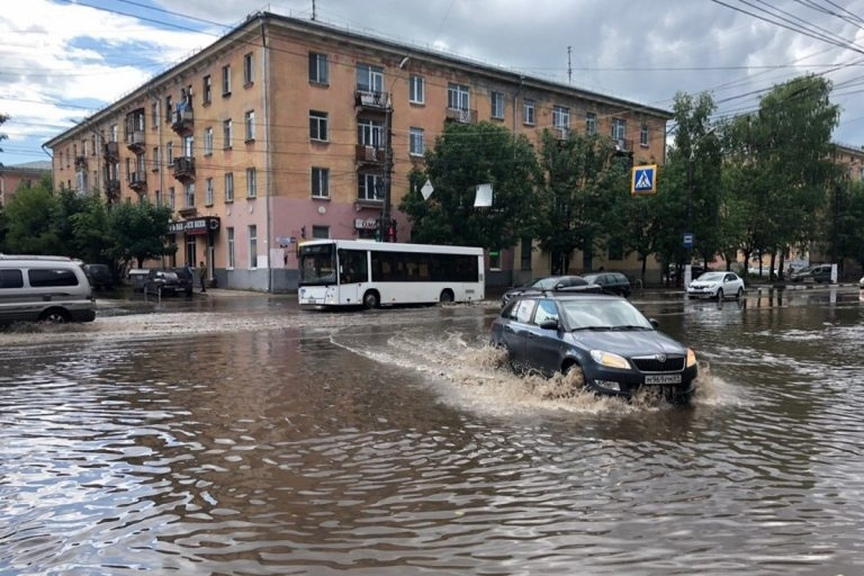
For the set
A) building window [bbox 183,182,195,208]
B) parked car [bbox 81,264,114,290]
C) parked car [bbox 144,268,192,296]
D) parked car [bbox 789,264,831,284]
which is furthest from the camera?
parked car [bbox 789,264,831,284]

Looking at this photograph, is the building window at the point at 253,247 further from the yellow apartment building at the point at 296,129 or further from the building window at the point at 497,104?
the building window at the point at 497,104

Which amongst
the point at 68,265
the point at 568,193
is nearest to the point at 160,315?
the point at 68,265

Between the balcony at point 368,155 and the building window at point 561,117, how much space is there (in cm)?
1653

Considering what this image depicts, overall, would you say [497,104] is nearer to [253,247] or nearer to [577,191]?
[577,191]

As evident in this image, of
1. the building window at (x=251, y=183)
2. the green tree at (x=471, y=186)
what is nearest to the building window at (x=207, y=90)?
the building window at (x=251, y=183)

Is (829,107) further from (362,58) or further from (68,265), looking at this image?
(68,265)

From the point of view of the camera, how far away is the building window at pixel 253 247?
1516 inches

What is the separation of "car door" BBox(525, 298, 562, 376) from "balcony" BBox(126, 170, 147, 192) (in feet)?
163

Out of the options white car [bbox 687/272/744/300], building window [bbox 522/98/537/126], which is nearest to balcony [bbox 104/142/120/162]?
building window [bbox 522/98/537/126]

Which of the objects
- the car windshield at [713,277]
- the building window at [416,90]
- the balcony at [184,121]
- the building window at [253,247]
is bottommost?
the car windshield at [713,277]

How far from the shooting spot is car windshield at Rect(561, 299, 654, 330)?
9289mm

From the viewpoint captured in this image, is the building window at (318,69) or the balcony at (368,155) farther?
the balcony at (368,155)

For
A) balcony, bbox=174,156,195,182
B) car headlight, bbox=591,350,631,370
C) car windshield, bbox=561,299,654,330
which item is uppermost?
balcony, bbox=174,156,195,182

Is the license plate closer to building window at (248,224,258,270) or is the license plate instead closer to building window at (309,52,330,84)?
building window at (248,224,258,270)
